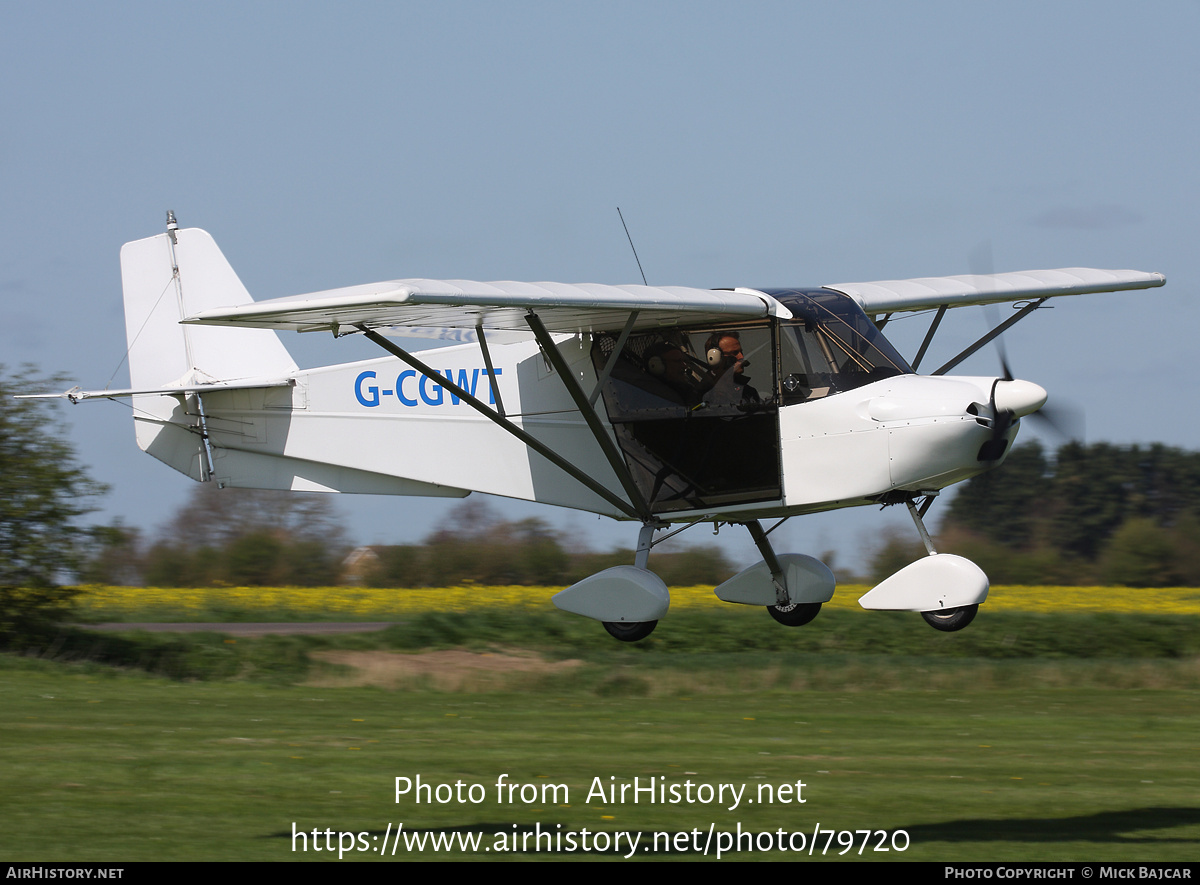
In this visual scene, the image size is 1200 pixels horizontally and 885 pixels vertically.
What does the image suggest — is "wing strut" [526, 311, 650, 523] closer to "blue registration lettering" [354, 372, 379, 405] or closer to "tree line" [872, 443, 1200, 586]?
"blue registration lettering" [354, 372, 379, 405]

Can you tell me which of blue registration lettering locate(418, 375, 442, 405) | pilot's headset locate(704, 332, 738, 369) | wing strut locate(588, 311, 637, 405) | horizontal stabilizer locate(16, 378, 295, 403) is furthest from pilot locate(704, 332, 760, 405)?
horizontal stabilizer locate(16, 378, 295, 403)

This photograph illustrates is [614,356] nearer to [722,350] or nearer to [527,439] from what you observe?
[722,350]

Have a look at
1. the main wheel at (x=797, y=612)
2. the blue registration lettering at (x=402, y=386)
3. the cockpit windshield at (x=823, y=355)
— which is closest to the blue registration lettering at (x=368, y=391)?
the blue registration lettering at (x=402, y=386)

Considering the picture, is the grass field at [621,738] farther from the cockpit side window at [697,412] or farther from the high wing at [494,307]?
the high wing at [494,307]

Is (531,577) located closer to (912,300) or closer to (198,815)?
(912,300)

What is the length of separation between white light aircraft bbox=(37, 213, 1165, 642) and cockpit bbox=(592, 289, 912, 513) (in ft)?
0.06

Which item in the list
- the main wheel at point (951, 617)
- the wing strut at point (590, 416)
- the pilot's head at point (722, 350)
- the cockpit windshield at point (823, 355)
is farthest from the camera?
the pilot's head at point (722, 350)

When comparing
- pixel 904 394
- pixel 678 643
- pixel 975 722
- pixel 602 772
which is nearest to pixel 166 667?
pixel 678 643

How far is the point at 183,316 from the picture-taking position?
15133mm

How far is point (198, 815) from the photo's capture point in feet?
34.1

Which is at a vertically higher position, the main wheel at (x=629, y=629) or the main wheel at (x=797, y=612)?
the main wheel at (x=629, y=629)

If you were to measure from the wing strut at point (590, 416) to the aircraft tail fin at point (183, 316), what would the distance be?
425 cm

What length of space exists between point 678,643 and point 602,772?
10726 mm

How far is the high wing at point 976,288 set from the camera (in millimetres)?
13453
